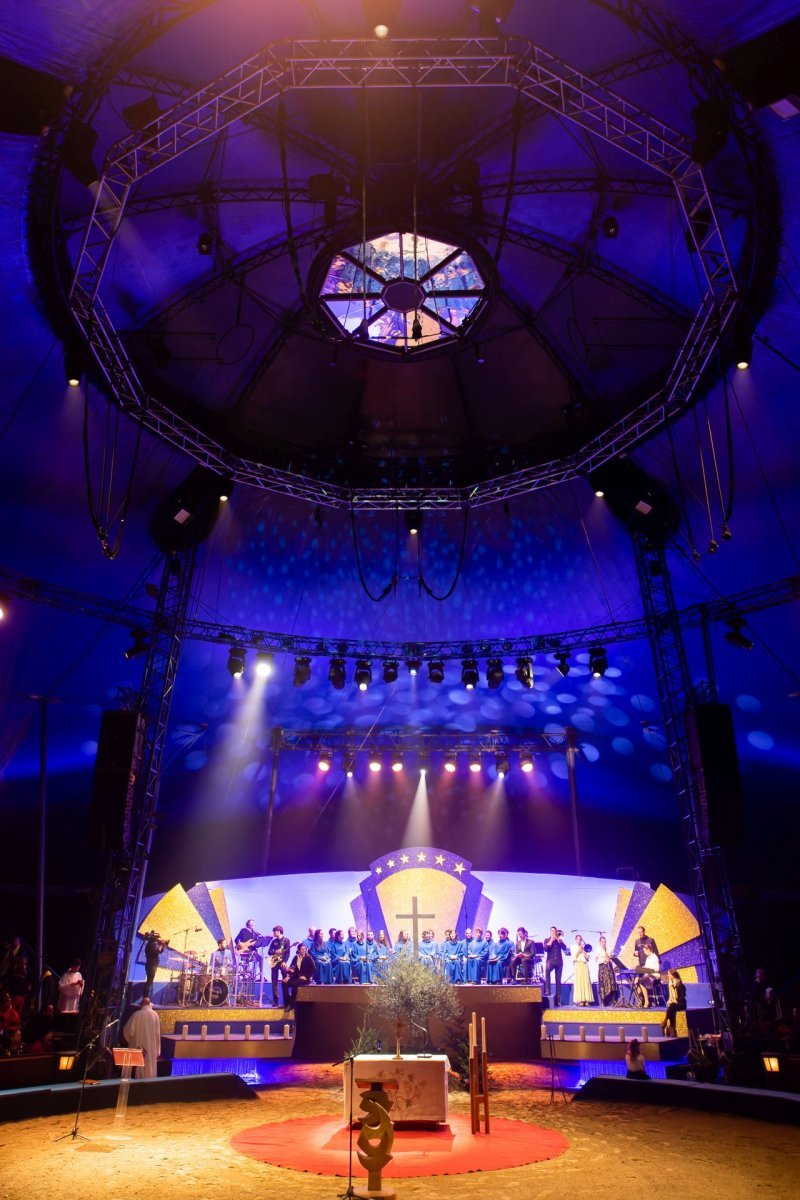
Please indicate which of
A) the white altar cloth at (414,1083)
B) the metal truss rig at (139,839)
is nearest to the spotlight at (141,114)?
the metal truss rig at (139,839)

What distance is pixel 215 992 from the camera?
56.0 ft

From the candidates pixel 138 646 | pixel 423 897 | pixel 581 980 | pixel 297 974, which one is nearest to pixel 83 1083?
pixel 138 646

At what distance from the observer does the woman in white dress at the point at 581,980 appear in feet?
58.6

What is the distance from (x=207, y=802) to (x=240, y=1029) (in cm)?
652

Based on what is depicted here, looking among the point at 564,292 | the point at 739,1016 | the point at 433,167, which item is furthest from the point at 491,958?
the point at 433,167

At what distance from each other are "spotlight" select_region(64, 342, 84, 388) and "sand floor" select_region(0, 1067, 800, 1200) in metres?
8.50

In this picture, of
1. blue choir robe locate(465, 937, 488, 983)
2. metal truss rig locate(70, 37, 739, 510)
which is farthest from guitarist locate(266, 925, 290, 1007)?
metal truss rig locate(70, 37, 739, 510)

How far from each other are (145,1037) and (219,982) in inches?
255

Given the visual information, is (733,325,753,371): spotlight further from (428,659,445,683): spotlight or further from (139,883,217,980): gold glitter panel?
(139,883,217,980): gold glitter panel

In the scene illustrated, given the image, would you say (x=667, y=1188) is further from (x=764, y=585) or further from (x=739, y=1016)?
(x=764, y=585)

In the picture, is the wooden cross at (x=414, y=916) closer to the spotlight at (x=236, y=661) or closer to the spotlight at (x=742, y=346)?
the spotlight at (x=236, y=661)

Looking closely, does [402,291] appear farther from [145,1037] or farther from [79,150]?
[145,1037]

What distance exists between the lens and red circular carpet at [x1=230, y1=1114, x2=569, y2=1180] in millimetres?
7195

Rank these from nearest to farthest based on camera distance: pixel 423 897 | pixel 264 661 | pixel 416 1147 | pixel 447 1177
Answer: pixel 447 1177, pixel 416 1147, pixel 264 661, pixel 423 897
